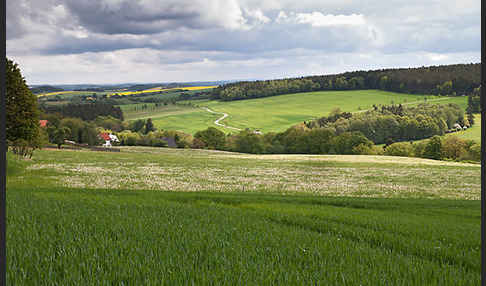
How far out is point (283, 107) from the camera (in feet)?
554

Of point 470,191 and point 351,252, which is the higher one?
point 351,252

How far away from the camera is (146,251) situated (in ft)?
16.8

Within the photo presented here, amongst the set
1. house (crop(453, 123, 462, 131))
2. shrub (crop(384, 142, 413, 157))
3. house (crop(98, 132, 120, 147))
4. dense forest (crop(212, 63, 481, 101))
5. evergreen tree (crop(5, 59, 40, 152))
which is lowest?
shrub (crop(384, 142, 413, 157))

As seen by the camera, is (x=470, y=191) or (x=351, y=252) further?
(x=470, y=191)

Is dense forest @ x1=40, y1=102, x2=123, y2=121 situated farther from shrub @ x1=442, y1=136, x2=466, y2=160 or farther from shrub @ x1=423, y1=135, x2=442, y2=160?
shrub @ x1=442, y1=136, x2=466, y2=160

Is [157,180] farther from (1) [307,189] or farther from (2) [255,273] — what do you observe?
(2) [255,273]

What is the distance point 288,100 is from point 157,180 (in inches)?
6014

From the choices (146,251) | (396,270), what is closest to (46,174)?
(146,251)

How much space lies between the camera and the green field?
142 metres

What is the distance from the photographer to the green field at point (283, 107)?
142000mm

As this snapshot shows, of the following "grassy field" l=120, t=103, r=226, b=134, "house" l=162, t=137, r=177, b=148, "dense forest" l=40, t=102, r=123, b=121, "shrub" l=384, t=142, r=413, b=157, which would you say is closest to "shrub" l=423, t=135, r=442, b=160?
"shrub" l=384, t=142, r=413, b=157

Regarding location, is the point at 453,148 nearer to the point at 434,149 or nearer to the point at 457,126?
the point at 434,149

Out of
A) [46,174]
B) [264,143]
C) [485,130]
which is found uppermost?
[485,130]

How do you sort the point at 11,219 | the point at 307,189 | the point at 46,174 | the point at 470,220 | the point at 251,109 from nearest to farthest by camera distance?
the point at 11,219, the point at 470,220, the point at 307,189, the point at 46,174, the point at 251,109
